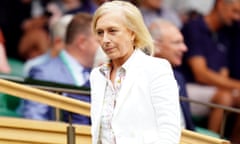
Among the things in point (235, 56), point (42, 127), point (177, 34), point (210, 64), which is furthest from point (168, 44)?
point (42, 127)

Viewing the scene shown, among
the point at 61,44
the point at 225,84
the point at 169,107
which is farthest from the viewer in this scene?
the point at 225,84

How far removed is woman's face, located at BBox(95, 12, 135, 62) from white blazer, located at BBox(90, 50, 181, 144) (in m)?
0.11

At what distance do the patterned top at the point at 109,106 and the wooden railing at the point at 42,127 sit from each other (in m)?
1.17

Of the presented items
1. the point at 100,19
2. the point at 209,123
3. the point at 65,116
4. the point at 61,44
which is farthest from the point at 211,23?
the point at 100,19

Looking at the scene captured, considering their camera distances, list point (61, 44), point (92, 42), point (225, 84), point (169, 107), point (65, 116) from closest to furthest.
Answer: point (169, 107) < point (65, 116) < point (92, 42) < point (61, 44) < point (225, 84)

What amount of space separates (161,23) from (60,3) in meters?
2.00

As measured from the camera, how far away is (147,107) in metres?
4.86

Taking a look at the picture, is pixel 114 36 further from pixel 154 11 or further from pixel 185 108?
pixel 154 11

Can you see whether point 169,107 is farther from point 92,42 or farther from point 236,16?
point 236,16

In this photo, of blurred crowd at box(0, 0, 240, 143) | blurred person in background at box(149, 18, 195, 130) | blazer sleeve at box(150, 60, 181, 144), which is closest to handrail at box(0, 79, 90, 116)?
blazer sleeve at box(150, 60, 181, 144)

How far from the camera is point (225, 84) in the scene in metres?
10.0

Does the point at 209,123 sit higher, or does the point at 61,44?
the point at 61,44

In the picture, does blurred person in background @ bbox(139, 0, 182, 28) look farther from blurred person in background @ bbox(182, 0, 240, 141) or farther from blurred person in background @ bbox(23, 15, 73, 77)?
blurred person in background @ bbox(23, 15, 73, 77)

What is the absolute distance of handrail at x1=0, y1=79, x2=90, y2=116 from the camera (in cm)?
607
